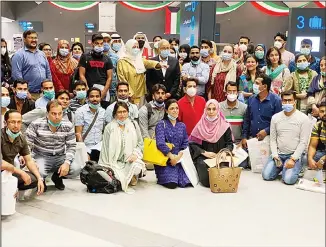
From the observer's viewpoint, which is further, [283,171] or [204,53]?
[204,53]

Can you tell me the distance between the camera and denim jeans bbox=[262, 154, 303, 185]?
4750 mm

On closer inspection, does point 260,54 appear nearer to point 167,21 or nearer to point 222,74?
point 222,74

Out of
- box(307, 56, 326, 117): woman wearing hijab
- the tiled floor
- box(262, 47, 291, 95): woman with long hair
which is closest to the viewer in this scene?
box(307, 56, 326, 117): woman wearing hijab

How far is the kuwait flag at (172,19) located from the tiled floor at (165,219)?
929 centimetres

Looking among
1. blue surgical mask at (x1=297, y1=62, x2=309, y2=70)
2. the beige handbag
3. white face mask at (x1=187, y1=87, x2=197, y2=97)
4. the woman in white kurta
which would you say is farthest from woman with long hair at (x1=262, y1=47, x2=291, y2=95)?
the woman in white kurta

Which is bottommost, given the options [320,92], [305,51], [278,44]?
[320,92]

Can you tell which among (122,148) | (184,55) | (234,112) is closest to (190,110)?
(234,112)

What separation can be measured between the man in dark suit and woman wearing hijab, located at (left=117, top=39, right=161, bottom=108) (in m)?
0.09

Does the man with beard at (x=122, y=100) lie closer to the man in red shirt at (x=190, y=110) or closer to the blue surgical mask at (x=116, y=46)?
the man in red shirt at (x=190, y=110)

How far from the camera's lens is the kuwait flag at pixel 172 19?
1328cm

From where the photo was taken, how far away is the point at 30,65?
17.3ft

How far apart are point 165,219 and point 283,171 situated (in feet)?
6.03

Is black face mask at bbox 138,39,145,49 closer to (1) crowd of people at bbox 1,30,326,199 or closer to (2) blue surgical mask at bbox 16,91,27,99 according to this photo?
(1) crowd of people at bbox 1,30,326,199

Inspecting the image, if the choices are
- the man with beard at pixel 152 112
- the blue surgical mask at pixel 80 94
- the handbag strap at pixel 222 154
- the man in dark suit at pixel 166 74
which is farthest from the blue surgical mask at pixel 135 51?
the handbag strap at pixel 222 154
